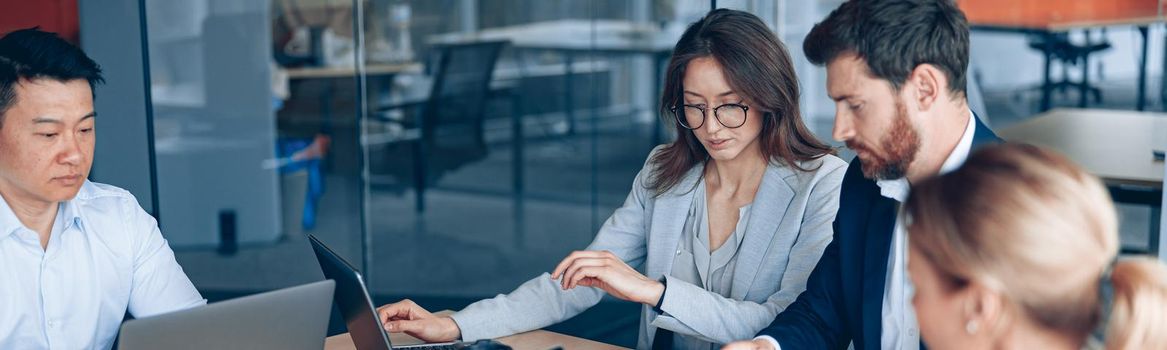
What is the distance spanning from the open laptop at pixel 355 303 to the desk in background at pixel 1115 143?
2.38 metres

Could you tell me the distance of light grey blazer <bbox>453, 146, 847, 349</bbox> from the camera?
2.38 metres

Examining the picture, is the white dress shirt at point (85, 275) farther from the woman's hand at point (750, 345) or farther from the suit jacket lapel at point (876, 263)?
the suit jacket lapel at point (876, 263)

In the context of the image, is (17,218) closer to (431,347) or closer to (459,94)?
(431,347)

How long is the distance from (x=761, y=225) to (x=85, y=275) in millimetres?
1359

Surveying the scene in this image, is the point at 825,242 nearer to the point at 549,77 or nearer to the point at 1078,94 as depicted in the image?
the point at 549,77

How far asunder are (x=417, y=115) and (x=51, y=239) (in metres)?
2.97

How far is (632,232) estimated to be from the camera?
2.79 m

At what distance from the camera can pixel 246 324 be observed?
1.77m

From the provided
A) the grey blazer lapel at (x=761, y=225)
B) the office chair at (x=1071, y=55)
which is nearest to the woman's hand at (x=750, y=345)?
the grey blazer lapel at (x=761, y=225)

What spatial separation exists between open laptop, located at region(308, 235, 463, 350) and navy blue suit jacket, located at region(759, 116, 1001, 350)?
65cm

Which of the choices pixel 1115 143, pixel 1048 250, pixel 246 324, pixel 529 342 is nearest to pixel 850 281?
pixel 529 342

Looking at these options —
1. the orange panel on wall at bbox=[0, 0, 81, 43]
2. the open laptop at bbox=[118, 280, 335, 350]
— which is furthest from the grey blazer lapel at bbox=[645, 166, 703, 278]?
the orange panel on wall at bbox=[0, 0, 81, 43]

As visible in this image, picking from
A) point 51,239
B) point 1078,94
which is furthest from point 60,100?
point 1078,94

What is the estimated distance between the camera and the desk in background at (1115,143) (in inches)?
152
